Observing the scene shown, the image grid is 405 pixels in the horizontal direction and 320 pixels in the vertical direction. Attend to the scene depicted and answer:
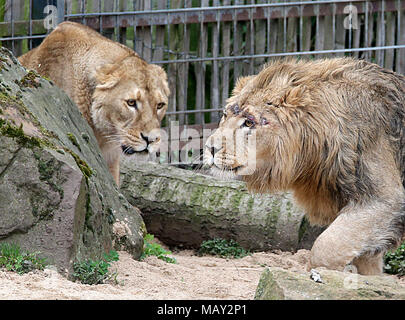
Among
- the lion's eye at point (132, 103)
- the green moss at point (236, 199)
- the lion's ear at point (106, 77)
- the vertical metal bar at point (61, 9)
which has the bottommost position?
the green moss at point (236, 199)

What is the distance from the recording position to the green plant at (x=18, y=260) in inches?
176

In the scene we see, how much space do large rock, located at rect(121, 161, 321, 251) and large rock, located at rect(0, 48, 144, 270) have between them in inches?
86.0

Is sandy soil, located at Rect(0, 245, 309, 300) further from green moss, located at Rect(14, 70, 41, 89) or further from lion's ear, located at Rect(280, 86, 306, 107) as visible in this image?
green moss, located at Rect(14, 70, 41, 89)

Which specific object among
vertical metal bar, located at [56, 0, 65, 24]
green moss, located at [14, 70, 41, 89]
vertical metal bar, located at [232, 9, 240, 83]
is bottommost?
green moss, located at [14, 70, 41, 89]

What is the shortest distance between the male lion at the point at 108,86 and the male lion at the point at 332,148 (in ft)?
5.74

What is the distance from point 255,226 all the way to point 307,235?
1.78 feet

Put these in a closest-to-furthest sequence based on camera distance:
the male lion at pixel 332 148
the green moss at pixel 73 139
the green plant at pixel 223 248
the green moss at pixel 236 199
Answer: the male lion at pixel 332 148
the green moss at pixel 73 139
the green plant at pixel 223 248
the green moss at pixel 236 199

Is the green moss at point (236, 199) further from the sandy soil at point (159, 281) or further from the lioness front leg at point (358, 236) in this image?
the lioness front leg at point (358, 236)

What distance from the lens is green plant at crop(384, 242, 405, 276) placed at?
6.82 meters

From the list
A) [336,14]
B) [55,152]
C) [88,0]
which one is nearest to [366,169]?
[55,152]

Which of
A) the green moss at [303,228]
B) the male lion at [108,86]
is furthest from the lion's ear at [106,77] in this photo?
the green moss at [303,228]

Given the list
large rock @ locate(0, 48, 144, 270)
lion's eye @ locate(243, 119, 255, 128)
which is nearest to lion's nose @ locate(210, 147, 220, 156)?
lion's eye @ locate(243, 119, 255, 128)

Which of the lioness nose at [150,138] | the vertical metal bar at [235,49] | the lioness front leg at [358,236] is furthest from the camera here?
the vertical metal bar at [235,49]

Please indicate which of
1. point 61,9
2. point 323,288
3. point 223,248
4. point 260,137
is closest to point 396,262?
point 223,248
